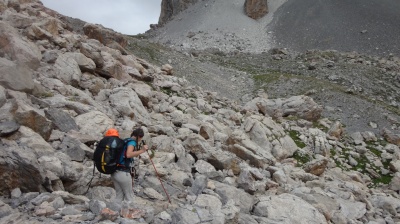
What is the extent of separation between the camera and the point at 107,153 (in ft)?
28.6

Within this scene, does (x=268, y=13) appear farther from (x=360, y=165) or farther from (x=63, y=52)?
(x=63, y=52)

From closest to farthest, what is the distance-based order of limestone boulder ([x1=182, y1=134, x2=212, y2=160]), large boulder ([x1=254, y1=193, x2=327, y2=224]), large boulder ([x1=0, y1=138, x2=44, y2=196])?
1. large boulder ([x1=0, y1=138, x2=44, y2=196])
2. large boulder ([x1=254, y1=193, x2=327, y2=224])
3. limestone boulder ([x1=182, y1=134, x2=212, y2=160])

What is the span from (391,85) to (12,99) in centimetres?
5691

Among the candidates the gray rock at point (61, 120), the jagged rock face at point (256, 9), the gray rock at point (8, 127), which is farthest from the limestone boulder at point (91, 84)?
the jagged rock face at point (256, 9)

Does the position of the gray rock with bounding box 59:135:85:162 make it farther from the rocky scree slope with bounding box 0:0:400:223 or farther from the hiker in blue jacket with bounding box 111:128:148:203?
the hiker in blue jacket with bounding box 111:128:148:203

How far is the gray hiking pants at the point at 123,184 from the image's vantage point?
908cm

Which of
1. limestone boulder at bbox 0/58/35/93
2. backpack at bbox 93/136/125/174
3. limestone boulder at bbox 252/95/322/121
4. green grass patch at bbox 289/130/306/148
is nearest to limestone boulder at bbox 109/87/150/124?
limestone boulder at bbox 0/58/35/93

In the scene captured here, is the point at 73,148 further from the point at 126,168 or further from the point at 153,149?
the point at 153,149

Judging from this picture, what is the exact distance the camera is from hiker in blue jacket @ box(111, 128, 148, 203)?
8.94m

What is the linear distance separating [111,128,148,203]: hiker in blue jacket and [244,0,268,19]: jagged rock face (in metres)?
95.8

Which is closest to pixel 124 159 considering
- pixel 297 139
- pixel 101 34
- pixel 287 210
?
pixel 287 210

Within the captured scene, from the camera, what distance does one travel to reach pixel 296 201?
1262cm

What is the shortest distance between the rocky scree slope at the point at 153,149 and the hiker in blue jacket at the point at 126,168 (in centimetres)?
43

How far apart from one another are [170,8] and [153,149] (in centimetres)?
11600
